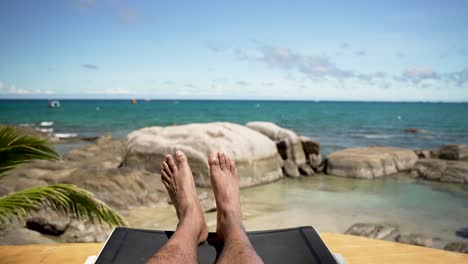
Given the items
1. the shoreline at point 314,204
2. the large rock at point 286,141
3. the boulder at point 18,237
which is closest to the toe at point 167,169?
the boulder at point 18,237

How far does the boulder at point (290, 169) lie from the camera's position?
302 inches

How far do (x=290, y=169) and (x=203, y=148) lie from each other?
7.33 ft

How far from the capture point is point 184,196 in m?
2.29

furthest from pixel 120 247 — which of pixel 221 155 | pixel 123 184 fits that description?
pixel 123 184

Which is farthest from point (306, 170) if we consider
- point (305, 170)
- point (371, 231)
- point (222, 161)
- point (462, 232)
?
point (222, 161)

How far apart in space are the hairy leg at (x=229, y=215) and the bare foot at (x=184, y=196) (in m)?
0.12

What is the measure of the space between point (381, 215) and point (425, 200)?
132 centimetres

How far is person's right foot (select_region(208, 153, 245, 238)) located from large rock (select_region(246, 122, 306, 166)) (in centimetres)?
543

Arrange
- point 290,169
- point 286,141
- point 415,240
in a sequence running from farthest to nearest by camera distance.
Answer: point 286,141 → point 290,169 → point 415,240

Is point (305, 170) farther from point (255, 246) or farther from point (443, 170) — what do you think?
point (255, 246)

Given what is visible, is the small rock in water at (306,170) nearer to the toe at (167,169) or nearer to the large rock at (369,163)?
the large rock at (369,163)

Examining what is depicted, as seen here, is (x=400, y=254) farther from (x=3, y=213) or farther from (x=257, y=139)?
(x=257, y=139)

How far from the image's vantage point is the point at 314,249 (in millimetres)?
1780

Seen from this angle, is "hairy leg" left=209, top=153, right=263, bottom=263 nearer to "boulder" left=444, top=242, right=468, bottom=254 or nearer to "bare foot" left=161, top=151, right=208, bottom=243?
"bare foot" left=161, top=151, right=208, bottom=243
